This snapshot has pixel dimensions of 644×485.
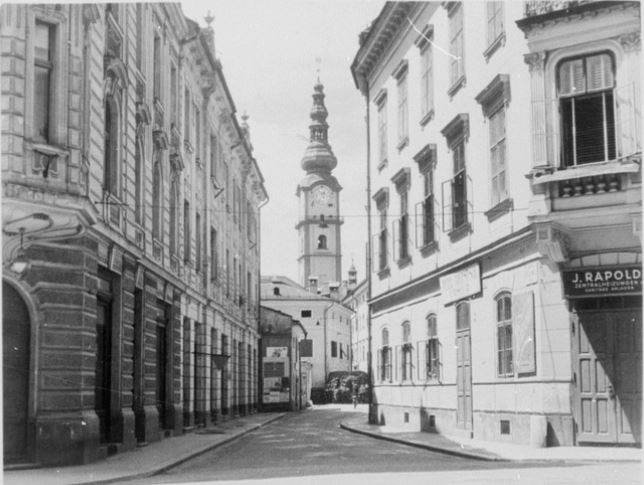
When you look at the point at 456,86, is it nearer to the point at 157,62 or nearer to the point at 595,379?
the point at 157,62

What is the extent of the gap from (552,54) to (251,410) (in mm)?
32714

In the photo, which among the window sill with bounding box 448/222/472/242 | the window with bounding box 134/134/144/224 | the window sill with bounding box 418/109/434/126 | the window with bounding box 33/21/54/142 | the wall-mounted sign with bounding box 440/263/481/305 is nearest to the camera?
the window with bounding box 33/21/54/142

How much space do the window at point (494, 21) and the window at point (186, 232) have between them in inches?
405

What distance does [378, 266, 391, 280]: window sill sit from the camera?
1217 inches

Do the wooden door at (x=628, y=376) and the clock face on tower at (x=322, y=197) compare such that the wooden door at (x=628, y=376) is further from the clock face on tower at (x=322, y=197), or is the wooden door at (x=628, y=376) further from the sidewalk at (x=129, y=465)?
the clock face on tower at (x=322, y=197)

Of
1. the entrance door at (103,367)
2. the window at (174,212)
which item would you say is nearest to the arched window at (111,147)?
the entrance door at (103,367)

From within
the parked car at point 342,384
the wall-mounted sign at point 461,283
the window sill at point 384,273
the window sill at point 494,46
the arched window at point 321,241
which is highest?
the arched window at point 321,241

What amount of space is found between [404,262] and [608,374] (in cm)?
1121

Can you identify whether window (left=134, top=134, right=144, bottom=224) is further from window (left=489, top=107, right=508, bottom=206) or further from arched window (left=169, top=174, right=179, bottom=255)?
window (left=489, top=107, right=508, bottom=206)

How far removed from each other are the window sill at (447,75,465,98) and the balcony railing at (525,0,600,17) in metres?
4.22

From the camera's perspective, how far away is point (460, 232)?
23750mm

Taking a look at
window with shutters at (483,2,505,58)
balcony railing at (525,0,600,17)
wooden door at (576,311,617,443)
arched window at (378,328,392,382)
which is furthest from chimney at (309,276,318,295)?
wooden door at (576,311,617,443)

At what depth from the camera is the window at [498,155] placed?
20.9 meters

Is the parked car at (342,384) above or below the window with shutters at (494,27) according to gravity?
below
